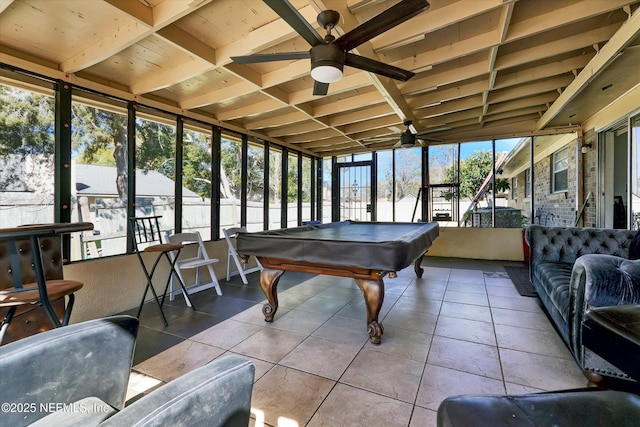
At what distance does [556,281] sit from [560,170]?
4702 millimetres

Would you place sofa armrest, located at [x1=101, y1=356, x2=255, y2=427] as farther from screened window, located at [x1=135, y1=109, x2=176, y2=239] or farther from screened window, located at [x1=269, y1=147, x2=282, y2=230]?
screened window, located at [x1=269, y1=147, x2=282, y2=230]

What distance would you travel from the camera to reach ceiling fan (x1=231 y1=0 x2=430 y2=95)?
1576 millimetres

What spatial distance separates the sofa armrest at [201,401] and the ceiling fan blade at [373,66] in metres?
2.07

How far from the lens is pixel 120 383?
120cm

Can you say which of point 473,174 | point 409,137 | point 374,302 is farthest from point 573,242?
point 473,174

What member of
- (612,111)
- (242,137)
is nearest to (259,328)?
(242,137)

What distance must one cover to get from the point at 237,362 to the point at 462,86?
164 inches

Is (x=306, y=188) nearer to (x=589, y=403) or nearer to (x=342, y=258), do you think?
(x=342, y=258)

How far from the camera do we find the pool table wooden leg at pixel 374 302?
88.3 inches

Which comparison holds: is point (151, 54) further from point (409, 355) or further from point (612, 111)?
point (612, 111)

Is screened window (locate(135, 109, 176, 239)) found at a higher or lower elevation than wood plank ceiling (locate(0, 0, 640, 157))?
lower

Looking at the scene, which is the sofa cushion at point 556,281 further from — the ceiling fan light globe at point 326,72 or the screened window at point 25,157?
the screened window at point 25,157

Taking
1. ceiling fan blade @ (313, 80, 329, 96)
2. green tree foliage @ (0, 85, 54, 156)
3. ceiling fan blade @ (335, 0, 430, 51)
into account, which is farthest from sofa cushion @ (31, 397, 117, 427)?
green tree foliage @ (0, 85, 54, 156)

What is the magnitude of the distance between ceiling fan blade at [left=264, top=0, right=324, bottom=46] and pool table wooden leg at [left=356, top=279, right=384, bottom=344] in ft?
Result: 6.14
